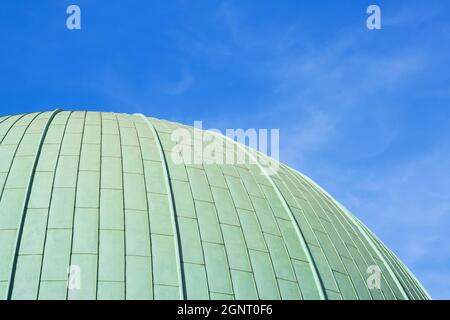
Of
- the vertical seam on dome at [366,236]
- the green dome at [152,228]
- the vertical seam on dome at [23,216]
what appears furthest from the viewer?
the vertical seam on dome at [366,236]

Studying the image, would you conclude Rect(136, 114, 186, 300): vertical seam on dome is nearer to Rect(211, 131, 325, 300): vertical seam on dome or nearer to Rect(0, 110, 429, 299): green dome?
Rect(0, 110, 429, 299): green dome

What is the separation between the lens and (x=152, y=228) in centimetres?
1612

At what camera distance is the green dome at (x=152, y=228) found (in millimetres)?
15000

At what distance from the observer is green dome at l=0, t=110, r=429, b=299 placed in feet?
49.2

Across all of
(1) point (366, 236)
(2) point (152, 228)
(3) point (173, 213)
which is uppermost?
(1) point (366, 236)

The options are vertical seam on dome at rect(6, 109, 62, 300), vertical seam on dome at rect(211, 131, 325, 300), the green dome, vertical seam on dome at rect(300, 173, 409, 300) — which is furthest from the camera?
vertical seam on dome at rect(300, 173, 409, 300)

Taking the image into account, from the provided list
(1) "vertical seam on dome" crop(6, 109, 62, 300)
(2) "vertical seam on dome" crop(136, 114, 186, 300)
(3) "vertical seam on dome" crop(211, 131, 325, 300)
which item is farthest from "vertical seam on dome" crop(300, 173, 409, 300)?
(1) "vertical seam on dome" crop(6, 109, 62, 300)

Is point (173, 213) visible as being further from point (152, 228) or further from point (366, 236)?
point (366, 236)

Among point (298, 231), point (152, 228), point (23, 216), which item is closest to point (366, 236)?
point (298, 231)

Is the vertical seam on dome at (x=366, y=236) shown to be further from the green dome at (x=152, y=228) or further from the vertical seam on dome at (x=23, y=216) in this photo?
the vertical seam on dome at (x=23, y=216)

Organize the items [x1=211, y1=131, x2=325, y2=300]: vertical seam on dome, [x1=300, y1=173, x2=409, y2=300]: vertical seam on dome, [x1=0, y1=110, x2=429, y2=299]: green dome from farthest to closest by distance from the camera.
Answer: [x1=300, y1=173, x2=409, y2=300]: vertical seam on dome, [x1=211, y1=131, x2=325, y2=300]: vertical seam on dome, [x1=0, y1=110, x2=429, y2=299]: green dome

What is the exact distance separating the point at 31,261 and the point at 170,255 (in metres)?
2.97

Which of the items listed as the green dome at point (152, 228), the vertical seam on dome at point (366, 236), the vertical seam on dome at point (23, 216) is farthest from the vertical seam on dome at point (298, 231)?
the vertical seam on dome at point (23, 216)
